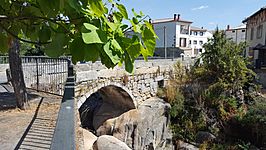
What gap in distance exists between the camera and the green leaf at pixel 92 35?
2.63 feet

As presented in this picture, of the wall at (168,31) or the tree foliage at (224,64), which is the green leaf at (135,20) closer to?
the tree foliage at (224,64)

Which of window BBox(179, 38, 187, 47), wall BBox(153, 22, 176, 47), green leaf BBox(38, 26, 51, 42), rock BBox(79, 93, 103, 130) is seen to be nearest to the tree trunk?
green leaf BBox(38, 26, 51, 42)

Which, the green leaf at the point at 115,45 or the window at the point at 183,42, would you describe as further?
the window at the point at 183,42

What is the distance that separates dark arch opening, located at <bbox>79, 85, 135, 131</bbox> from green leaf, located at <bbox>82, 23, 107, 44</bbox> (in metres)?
10.5

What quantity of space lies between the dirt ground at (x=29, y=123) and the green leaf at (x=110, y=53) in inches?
132

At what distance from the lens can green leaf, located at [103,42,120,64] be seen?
33.6 inches

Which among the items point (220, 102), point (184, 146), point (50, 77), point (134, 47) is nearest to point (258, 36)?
point (220, 102)

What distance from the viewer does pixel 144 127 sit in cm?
1132

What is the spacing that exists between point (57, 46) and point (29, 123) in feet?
14.4

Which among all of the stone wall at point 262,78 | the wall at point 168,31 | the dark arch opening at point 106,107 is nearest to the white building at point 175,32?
the wall at point 168,31

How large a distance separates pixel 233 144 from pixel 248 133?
124 centimetres

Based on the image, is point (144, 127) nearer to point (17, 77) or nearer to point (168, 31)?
point (17, 77)

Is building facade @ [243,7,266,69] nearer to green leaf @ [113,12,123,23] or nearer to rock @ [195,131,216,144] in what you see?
rock @ [195,131,216,144]

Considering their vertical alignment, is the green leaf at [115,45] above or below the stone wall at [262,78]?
above
